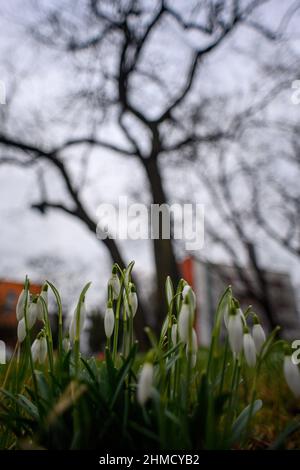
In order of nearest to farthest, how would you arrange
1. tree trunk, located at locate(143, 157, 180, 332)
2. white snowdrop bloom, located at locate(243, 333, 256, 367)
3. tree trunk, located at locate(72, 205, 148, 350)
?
white snowdrop bloom, located at locate(243, 333, 256, 367) < tree trunk, located at locate(72, 205, 148, 350) < tree trunk, located at locate(143, 157, 180, 332)

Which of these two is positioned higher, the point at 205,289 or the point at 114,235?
the point at 114,235

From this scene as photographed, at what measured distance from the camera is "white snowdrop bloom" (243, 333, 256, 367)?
963mm

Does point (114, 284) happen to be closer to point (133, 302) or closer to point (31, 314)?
point (133, 302)

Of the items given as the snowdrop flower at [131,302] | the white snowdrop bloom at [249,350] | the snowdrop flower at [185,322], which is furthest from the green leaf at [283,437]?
the snowdrop flower at [131,302]

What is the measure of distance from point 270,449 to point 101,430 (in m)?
0.41

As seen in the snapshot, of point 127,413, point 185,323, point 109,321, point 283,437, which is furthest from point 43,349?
point 283,437

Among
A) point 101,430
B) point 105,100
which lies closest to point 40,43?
point 105,100

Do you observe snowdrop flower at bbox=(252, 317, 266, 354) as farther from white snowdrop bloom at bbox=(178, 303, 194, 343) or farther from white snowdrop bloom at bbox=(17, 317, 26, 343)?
white snowdrop bloom at bbox=(17, 317, 26, 343)

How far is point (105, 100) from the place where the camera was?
24.7 feet

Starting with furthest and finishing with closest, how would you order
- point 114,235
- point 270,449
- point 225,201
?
1. point 225,201
2. point 114,235
3. point 270,449

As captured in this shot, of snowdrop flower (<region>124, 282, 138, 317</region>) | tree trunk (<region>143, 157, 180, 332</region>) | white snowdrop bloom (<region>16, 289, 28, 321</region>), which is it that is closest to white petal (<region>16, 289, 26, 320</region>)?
white snowdrop bloom (<region>16, 289, 28, 321</region>)

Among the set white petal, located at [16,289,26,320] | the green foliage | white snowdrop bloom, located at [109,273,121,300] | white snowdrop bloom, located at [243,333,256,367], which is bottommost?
the green foliage

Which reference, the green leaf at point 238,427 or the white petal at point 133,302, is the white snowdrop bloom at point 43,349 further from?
the green leaf at point 238,427
